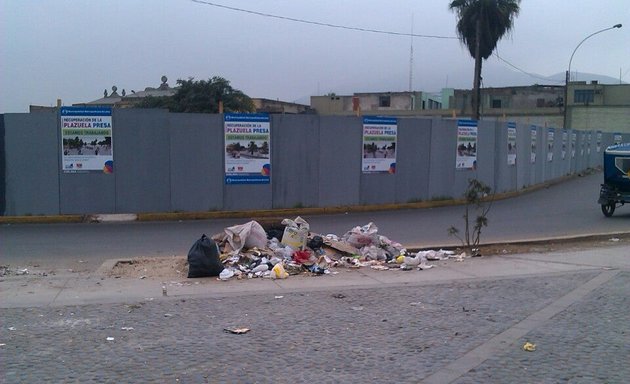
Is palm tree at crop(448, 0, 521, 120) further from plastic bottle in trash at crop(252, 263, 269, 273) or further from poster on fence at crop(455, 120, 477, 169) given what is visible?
plastic bottle in trash at crop(252, 263, 269, 273)

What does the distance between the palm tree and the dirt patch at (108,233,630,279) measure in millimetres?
25359

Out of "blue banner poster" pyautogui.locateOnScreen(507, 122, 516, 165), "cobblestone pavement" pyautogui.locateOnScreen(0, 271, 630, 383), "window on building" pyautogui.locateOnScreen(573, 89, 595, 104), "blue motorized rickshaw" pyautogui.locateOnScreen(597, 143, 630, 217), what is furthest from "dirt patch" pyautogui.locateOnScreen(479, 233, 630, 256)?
"window on building" pyautogui.locateOnScreen(573, 89, 595, 104)

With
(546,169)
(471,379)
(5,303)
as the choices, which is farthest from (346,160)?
(546,169)

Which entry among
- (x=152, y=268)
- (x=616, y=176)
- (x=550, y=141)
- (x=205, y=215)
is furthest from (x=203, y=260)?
(x=550, y=141)

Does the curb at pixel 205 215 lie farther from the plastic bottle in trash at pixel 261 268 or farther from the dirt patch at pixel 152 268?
the plastic bottle in trash at pixel 261 268

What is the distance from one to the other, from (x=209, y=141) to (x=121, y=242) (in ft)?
16.2

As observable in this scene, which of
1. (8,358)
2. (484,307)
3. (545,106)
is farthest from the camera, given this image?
(545,106)


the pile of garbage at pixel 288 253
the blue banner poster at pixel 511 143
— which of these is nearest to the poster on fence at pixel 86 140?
the pile of garbage at pixel 288 253

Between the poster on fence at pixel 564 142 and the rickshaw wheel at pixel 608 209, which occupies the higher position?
the poster on fence at pixel 564 142

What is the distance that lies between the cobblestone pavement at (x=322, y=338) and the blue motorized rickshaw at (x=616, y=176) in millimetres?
10303

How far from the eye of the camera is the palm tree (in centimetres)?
3859

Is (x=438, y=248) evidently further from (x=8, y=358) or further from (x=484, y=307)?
(x=8, y=358)

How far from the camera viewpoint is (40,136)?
16875 millimetres

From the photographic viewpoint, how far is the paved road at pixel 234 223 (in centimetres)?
1253
